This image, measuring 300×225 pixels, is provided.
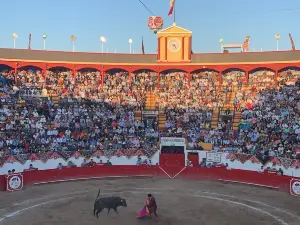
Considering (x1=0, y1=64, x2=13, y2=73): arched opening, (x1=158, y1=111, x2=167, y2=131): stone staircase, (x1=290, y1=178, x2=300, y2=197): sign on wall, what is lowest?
(x1=290, y1=178, x2=300, y2=197): sign on wall

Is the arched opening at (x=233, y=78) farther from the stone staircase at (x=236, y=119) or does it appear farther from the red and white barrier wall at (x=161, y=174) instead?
the red and white barrier wall at (x=161, y=174)

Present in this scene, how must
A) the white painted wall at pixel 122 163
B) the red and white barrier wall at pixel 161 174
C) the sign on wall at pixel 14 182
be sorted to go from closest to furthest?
the sign on wall at pixel 14 182 < the red and white barrier wall at pixel 161 174 < the white painted wall at pixel 122 163

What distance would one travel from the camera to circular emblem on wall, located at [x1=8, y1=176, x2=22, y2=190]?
78.0 feet

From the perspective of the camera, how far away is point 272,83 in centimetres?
4012

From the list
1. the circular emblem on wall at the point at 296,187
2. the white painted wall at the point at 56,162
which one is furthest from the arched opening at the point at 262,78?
the circular emblem on wall at the point at 296,187

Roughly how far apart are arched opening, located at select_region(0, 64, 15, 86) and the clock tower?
47.9ft

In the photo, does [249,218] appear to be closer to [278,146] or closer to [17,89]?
[278,146]

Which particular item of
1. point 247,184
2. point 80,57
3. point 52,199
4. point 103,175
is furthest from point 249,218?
point 80,57

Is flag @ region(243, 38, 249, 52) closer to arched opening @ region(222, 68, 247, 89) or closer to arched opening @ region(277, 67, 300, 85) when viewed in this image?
arched opening @ region(222, 68, 247, 89)

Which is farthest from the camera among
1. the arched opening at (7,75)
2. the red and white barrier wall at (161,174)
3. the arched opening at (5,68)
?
the arched opening at (5,68)

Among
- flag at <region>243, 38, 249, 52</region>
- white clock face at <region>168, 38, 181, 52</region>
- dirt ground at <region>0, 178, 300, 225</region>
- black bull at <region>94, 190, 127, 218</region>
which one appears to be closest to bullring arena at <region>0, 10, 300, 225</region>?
dirt ground at <region>0, 178, 300, 225</region>

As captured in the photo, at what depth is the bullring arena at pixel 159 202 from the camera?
18188 millimetres

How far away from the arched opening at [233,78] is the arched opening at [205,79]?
2.78ft

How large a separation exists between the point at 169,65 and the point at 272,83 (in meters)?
10.4
